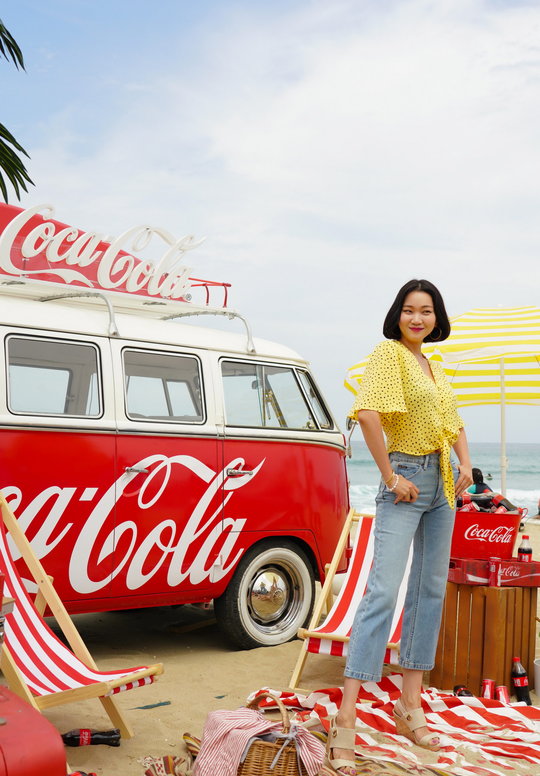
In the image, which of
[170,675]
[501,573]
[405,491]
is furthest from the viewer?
[170,675]

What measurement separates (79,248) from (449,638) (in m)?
3.58

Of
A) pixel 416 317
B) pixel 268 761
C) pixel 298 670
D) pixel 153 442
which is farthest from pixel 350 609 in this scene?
pixel 268 761

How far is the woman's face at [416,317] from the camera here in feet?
13.8

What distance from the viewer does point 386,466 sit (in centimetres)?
390

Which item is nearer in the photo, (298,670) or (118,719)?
(118,719)

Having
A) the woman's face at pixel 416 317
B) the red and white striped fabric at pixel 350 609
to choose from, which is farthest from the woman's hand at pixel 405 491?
Answer: the red and white striped fabric at pixel 350 609

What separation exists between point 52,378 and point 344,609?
2331 mm

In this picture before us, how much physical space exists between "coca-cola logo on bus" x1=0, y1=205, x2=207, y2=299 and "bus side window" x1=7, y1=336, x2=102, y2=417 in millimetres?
564

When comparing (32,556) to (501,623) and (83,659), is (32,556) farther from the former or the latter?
(501,623)

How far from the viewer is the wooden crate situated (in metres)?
5.11

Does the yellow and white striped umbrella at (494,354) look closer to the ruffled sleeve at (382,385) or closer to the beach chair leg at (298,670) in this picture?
the beach chair leg at (298,670)

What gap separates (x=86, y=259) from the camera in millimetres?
6195

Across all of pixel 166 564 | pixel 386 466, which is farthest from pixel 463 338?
pixel 386 466

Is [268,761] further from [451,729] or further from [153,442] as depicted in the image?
[153,442]
